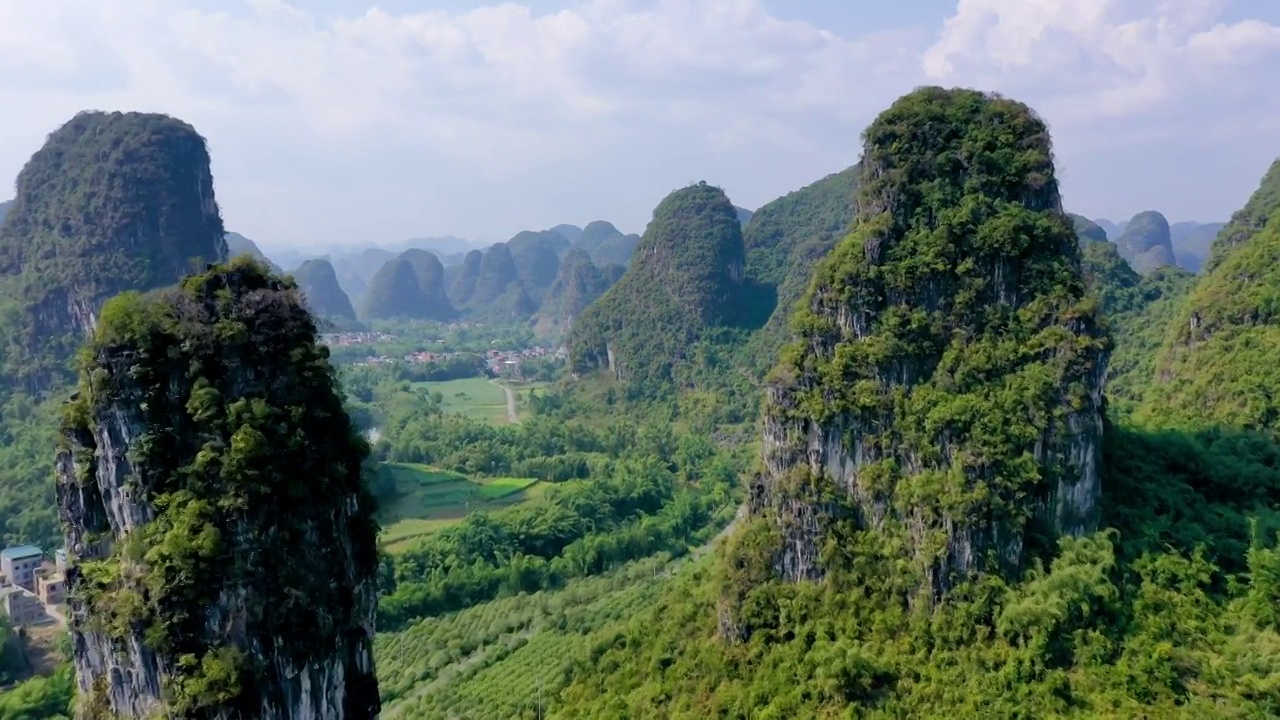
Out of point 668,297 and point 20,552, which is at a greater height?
point 668,297

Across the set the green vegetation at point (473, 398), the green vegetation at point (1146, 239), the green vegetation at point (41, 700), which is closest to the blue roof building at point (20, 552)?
the green vegetation at point (41, 700)

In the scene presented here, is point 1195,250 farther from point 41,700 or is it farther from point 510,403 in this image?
point 41,700

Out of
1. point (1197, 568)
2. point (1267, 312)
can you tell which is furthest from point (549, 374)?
point (1197, 568)

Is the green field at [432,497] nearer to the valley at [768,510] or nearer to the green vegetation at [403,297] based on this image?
the valley at [768,510]

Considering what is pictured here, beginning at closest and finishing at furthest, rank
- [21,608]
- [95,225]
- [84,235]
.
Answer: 1. [21,608]
2. [84,235]
3. [95,225]

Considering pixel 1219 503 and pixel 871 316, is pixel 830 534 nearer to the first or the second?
pixel 871 316

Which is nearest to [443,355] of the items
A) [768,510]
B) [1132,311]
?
[1132,311]

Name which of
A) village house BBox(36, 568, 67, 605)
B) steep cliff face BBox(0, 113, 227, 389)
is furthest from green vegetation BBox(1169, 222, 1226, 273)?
village house BBox(36, 568, 67, 605)
